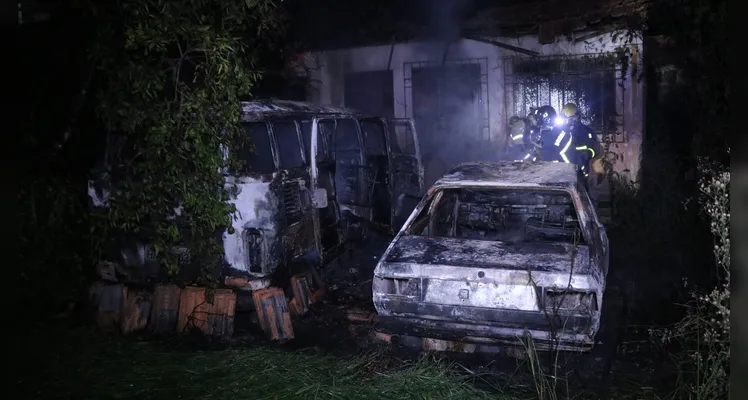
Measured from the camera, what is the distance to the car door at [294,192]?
5.61m

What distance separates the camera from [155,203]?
5152 mm

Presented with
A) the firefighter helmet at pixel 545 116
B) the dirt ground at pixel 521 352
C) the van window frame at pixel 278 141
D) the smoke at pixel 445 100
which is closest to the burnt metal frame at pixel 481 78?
the smoke at pixel 445 100

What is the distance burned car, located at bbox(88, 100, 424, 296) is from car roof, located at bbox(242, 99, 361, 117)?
0.01 metres

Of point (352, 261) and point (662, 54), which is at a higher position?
point (662, 54)

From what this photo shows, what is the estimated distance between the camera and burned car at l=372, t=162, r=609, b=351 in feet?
13.7

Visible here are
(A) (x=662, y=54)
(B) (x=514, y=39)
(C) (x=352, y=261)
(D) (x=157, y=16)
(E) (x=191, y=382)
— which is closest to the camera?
(E) (x=191, y=382)

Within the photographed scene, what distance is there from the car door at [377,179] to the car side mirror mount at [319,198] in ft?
4.92

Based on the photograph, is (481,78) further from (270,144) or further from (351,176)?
(270,144)

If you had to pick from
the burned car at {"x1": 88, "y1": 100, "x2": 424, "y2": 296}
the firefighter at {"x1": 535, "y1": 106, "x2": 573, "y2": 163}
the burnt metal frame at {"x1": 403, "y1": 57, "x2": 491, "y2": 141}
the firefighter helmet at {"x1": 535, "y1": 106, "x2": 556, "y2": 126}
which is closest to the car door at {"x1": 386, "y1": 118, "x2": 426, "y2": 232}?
the burned car at {"x1": 88, "y1": 100, "x2": 424, "y2": 296}

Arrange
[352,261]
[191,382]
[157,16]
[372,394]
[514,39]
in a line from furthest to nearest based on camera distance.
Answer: [514,39]
[352,261]
[157,16]
[191,382]
[372,394]

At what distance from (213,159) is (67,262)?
2.13 metres

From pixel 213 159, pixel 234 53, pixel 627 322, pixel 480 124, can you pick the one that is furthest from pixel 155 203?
pixel 480 124

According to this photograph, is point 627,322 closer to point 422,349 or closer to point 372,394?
point 422,349

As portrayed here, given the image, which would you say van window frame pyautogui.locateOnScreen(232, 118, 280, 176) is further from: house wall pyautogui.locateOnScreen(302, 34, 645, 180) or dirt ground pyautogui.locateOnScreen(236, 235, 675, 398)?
house wall pyautogui.locateOnScreen(302, 34, 645, 180)
